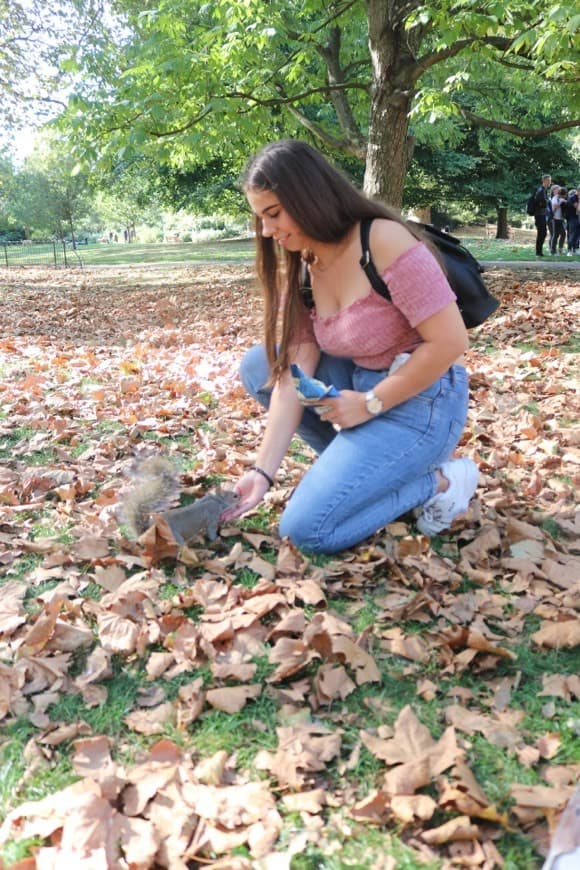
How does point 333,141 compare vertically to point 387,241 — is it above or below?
above

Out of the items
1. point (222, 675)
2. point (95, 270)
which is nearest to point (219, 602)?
point (222, 675)

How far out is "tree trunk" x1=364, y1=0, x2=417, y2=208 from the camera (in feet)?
24.4

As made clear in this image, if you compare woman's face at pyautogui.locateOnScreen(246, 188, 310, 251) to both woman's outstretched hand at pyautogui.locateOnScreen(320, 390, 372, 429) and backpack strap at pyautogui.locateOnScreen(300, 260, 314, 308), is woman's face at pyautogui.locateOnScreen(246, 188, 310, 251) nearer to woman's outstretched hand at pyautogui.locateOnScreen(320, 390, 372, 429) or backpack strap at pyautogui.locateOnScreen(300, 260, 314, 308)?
backpack strap at pyautogui.locateOnScreen(300, 260, 314, 308)

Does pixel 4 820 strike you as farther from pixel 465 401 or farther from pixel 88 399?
pixel 88 399

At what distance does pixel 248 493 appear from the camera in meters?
2.62

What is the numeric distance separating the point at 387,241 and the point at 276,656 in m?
1.32

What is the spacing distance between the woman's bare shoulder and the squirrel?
1.00 m

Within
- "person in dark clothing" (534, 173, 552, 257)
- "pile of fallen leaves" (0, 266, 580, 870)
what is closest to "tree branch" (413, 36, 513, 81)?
"pile of fallen leaves" (0, 266, 580, 870)

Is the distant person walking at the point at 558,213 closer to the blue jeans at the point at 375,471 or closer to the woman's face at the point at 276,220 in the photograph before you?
the blue jeans at the point at 375,471

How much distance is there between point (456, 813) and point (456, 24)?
6211 mm

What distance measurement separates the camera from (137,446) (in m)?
3.62

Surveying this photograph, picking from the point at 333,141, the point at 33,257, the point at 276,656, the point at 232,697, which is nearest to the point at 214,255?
the point at 33,257

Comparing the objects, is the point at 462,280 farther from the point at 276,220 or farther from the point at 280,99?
the point at 280,99

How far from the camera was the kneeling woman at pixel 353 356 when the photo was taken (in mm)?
2238
